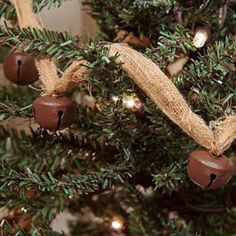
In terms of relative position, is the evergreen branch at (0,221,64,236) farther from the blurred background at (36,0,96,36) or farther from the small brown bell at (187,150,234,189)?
the blurred background at (36,0,96,36)

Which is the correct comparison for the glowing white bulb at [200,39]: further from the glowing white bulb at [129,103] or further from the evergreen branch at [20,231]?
the evergreen branch at [20,231]

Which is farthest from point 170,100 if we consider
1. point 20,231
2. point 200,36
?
point 20,231

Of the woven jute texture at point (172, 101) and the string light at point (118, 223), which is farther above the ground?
the woven jute texture at point (172, 101)

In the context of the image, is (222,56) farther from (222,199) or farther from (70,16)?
(70,16)

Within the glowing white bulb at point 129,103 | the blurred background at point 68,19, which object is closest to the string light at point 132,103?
the glowing white bulb at point 129,103

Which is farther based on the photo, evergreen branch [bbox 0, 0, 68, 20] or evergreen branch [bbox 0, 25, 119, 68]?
evergreen branch [bbox 0, 0, 68, 20]

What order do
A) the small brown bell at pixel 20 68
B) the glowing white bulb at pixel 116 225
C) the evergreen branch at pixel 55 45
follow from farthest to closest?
the glowing white bulb at pixel 116 225
the small brown bell at pixel 20 68
the evergreen branch at pixel 55 45

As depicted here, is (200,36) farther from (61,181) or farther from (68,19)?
(68,19)

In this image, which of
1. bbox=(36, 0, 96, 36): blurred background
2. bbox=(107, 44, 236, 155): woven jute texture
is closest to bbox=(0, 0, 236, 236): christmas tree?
bbox=(107, 44, 236, 155): woven jute texture
